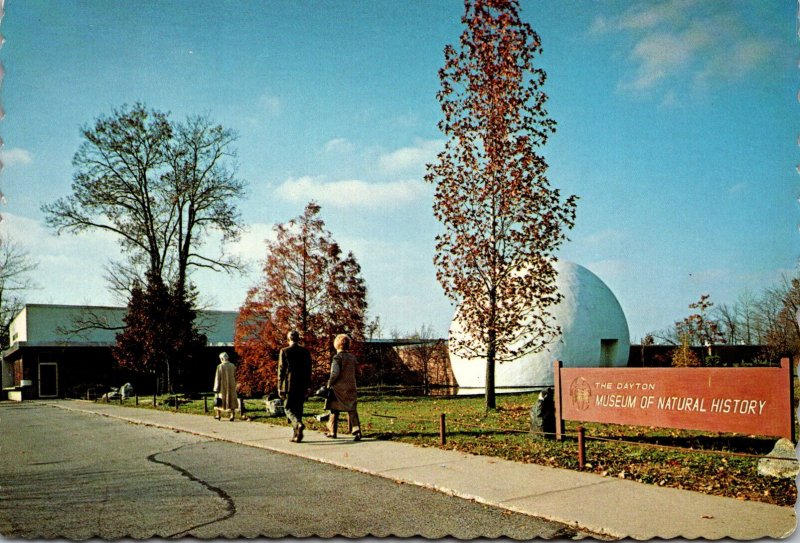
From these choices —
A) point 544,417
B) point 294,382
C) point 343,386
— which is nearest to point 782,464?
point 544,417

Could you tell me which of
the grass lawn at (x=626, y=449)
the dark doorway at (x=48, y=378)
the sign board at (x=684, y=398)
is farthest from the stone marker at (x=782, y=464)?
the dark doorway at (x=48, y=378)

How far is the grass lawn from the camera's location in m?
6.70

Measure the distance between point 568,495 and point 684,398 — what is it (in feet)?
7.43

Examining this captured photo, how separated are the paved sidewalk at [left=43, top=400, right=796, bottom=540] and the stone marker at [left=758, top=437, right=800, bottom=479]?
135 cm

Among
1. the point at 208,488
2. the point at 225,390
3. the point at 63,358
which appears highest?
the point at 225,390

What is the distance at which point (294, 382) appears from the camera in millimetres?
10820

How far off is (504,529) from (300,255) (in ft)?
49.7

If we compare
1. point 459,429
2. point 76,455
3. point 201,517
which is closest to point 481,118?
point 459,429

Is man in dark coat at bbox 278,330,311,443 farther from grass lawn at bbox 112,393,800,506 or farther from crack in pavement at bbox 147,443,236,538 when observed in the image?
crack in pavement at bbox 147,443,236,538

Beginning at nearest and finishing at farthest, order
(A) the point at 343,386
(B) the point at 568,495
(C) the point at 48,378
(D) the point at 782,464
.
A: (B) the point at 568,495 < (D) the point at 782,464 < (A) the point at 343,386 < (C) the point at 48,378

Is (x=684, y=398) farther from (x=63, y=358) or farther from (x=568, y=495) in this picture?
(x=63, y=358)

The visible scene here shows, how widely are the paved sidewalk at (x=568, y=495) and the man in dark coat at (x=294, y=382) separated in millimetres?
481

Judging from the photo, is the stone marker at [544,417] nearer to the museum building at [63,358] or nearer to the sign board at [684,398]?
the sign board at [684,398]

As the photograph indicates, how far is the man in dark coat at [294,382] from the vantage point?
35.1 ft
